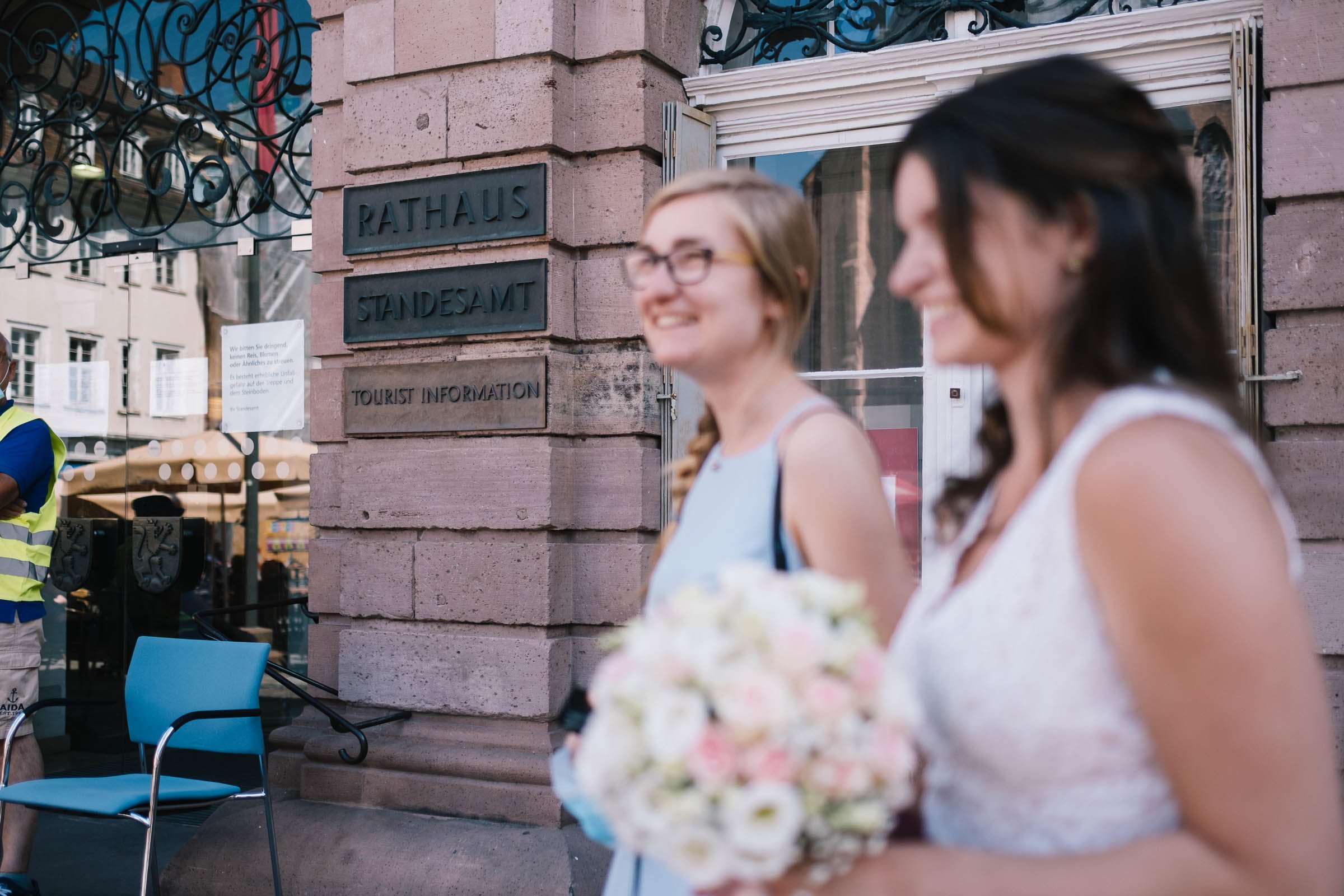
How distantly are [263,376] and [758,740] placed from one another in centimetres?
653

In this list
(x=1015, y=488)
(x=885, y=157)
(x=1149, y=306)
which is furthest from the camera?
(x=885, y=157)

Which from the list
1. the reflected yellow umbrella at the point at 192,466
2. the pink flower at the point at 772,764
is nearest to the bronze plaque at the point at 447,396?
the reflected yellow umbrella at the point at 192,466

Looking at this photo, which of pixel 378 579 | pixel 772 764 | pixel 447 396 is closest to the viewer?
pixel 772 764

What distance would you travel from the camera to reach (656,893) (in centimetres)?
182

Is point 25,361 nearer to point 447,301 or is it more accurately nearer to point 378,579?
point 378,579

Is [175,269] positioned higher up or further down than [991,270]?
higher up

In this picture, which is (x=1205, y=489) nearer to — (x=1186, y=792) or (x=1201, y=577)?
(x=1201, y=577)

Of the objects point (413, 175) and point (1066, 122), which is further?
point (413, 175)

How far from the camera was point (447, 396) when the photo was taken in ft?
17.2

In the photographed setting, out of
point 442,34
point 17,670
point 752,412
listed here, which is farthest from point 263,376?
point 752,412

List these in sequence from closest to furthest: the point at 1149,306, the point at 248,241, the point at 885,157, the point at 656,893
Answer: the point at 1149,306, the point at 656,893, the point at 885,157, the point at 248,241

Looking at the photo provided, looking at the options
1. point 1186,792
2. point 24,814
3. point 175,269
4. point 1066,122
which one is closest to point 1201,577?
point 1186,792

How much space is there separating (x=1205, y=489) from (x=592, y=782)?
0.63m

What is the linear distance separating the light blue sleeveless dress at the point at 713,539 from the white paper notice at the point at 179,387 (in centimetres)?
611
